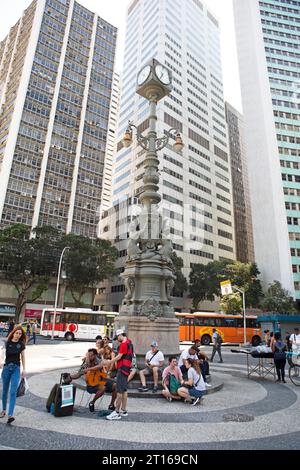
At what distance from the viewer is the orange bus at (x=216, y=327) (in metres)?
29.8

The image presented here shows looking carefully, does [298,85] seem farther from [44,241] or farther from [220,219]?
[44,241]

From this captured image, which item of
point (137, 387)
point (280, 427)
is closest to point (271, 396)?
point (280, 427)

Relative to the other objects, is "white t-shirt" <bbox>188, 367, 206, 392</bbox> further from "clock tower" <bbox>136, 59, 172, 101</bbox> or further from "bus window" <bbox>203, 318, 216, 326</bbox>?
"bus window" <bbox>203, 318, 216, 326</bbox>

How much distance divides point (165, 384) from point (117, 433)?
2.86 meters

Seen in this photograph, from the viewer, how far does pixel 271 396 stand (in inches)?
326

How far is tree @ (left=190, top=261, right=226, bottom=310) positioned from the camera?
2037 inches

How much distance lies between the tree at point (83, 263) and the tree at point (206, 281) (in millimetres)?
16365

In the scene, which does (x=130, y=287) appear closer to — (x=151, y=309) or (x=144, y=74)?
(x=151, y=309)

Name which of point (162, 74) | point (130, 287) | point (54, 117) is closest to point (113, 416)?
point (130, 287)

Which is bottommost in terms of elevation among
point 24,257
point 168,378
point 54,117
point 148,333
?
point 168,378

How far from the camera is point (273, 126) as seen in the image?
60.8m

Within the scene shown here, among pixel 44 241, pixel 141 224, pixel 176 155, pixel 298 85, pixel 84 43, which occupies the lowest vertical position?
pixel 141 224

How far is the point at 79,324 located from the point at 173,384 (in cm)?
2531

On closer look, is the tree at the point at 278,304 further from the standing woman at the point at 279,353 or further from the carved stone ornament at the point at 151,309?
the carved stone ornament at the point at 151,309
